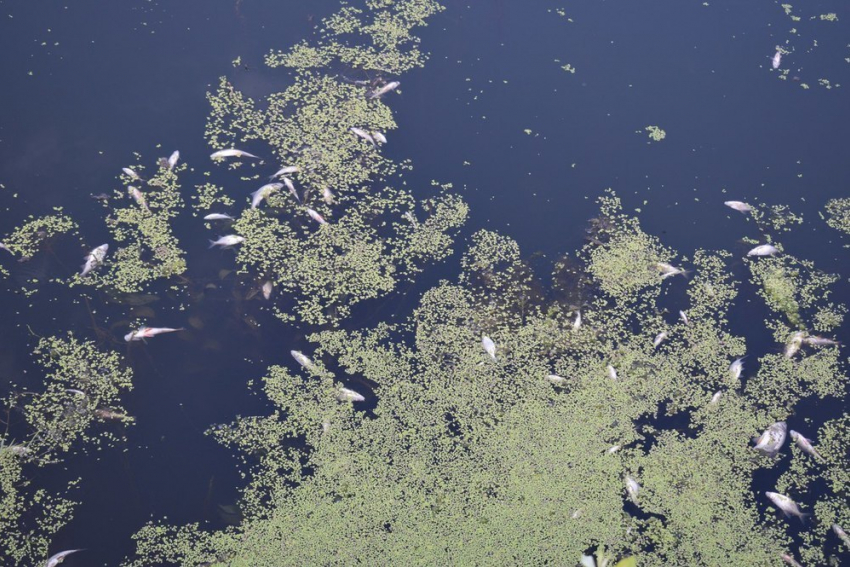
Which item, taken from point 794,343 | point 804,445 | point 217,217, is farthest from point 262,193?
point 804,445

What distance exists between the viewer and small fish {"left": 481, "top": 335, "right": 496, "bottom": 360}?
12.1 feet

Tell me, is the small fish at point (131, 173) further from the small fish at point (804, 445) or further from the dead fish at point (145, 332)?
the small fish at point (804, 445)

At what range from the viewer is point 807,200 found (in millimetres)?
4422

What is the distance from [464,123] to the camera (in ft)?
14.8

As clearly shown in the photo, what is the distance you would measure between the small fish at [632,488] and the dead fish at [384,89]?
8.31ft

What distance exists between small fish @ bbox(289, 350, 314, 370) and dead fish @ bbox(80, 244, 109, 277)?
3.56 feet

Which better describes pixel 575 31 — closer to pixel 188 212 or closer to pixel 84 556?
pixel 188 212

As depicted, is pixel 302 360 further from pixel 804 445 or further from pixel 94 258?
pixel 804 445

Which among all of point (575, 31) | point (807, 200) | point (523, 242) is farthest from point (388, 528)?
point (575, 31)

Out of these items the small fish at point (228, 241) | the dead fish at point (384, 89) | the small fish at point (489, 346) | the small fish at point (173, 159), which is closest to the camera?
the small fish at point (489, 346)

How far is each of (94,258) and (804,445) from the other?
136 inches

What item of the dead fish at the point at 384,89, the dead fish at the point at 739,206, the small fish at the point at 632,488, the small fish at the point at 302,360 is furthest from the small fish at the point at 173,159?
the dead fish at the point at 739,206

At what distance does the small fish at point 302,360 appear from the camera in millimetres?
3600

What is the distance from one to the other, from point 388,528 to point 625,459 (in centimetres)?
110
